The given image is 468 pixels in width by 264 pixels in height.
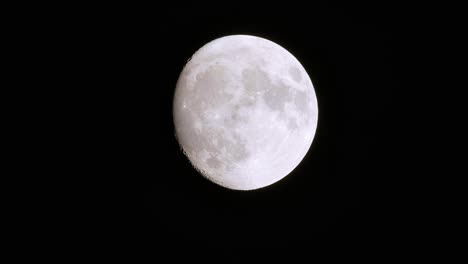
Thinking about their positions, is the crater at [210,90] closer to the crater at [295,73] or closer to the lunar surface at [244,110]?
the lunar surface at [244,110]

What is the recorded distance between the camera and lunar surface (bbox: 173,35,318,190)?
9.36 ft

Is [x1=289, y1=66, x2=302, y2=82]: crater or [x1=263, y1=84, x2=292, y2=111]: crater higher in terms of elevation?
[x1=289, y1=66, x2=302, y2=82]: crater

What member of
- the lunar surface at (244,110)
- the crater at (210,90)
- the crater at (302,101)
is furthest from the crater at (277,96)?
the crater at (210,90)

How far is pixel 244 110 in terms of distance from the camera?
2.82 metres

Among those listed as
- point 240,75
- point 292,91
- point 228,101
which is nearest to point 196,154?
point 228,101

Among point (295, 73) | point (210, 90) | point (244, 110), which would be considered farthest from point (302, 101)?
point (210, 90)

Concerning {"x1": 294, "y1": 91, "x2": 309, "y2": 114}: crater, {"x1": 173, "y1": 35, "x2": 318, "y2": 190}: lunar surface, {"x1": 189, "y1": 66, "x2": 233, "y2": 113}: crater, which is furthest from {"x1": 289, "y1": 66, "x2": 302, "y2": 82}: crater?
{"x1": 189, "y1": 66, "x2": 233, "y2": 113}: crater

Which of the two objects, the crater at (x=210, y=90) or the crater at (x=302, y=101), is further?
the crater at (x=302, y=101)

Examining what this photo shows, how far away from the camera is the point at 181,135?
3.18m

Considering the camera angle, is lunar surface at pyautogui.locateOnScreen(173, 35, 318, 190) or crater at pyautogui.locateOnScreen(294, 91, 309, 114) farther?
crater at pyautogui.locateOnScreen(294, 91, 309, 114)

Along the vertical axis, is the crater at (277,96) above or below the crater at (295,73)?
below

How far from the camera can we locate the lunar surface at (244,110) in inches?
112

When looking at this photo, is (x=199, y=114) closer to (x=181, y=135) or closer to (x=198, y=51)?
(x=181, y=135)

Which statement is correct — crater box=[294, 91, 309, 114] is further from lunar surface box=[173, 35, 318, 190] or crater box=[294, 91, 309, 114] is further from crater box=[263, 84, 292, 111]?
crater box=[263, 84, 292, 111]
